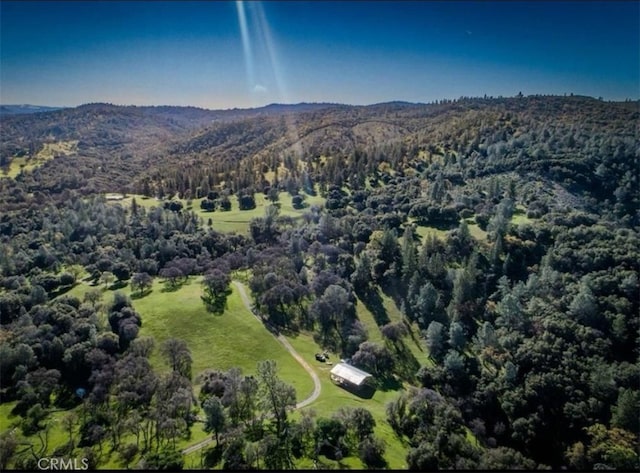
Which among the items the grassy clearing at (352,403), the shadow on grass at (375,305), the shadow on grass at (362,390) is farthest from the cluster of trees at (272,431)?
the shadow on grass at (375,305)

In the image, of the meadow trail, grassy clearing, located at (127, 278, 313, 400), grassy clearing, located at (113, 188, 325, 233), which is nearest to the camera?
the meadow trail

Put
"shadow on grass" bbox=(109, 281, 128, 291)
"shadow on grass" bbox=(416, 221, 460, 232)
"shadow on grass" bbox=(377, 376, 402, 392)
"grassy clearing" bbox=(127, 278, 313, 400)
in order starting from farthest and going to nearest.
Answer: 1. "shadow on grass" bbox=(416, 221, 460, 232)
2. "shadow on grass" bbox=(109, 281, 128, 291)
3. "grassy clearing" bbox=(127, 278, 313, 400)
4. "shadow on grass" bbox=(377, 376, 402, 392)

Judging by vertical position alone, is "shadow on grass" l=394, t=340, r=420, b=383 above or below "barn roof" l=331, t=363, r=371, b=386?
below

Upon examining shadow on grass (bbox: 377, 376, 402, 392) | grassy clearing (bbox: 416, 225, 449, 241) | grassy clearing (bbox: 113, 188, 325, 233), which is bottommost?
shadow on grass (bbox: 377, 376, 402, 392)

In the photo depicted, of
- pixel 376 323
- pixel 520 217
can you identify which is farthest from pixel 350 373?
pixel 520 217

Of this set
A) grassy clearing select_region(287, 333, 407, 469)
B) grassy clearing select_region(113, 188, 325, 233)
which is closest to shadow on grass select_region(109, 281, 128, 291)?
grassy clearing select_region(113, 188, 325, 233)

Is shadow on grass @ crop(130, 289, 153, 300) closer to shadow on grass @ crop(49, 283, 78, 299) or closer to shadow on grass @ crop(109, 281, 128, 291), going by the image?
shadow on grass @ crop(109, 281, 128, 291)

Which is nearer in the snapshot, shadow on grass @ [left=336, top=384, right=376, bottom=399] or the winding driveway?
the winding driveway

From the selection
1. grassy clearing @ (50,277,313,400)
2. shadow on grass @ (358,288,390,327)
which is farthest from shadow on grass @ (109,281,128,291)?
shadow on grass @ (358,288,390,327)
